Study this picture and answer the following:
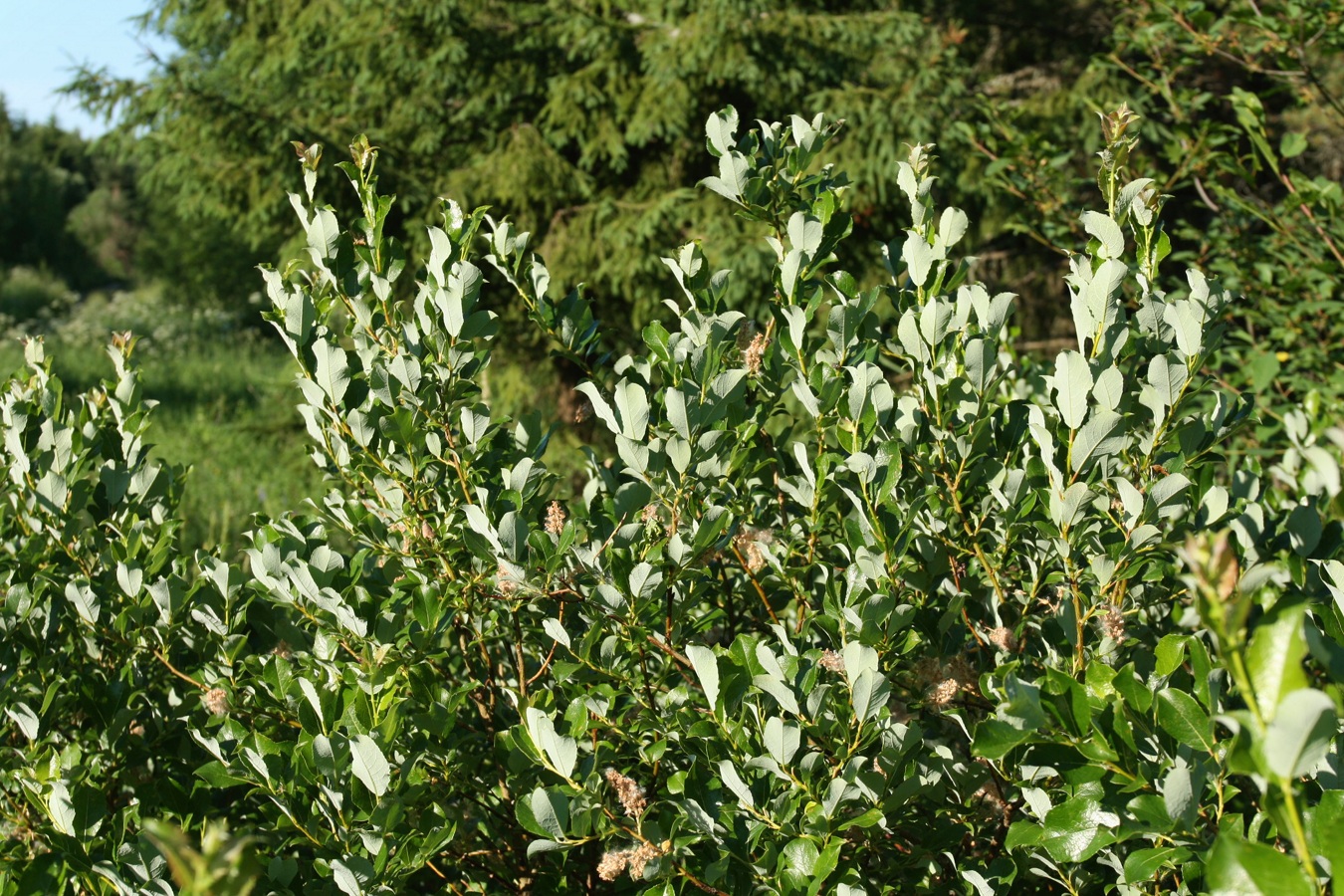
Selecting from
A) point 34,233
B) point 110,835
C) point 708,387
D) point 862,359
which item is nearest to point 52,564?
point 110,835

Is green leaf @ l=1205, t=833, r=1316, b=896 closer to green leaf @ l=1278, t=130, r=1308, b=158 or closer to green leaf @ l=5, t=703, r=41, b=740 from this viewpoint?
green leaf @ l=5, t=703, r=41, b=740

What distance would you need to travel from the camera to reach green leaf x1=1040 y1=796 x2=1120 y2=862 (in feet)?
3.59

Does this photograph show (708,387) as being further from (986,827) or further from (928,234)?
(986,827)

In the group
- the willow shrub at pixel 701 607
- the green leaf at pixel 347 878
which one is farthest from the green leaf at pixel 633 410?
the green leaf at pixel 347 878

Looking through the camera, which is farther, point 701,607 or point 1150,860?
point 701,607

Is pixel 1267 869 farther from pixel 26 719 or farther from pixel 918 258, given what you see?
pixel 26 719

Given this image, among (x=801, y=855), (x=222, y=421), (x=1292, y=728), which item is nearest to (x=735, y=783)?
(x=801, y=855)

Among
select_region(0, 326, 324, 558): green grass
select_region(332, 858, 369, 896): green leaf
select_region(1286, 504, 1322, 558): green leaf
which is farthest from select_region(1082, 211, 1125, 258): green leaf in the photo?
select_region(0, 326, 324, 558): green grass

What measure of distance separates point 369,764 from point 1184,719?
0.82 m

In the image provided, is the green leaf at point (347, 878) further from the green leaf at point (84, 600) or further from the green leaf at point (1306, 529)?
the green leaf at point (1306, 529)

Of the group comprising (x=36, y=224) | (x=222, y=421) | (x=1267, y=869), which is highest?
(x=1267, y=869)

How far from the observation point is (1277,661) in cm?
67

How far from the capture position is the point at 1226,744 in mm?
1028

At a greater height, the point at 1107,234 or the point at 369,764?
the point at 1107,234
